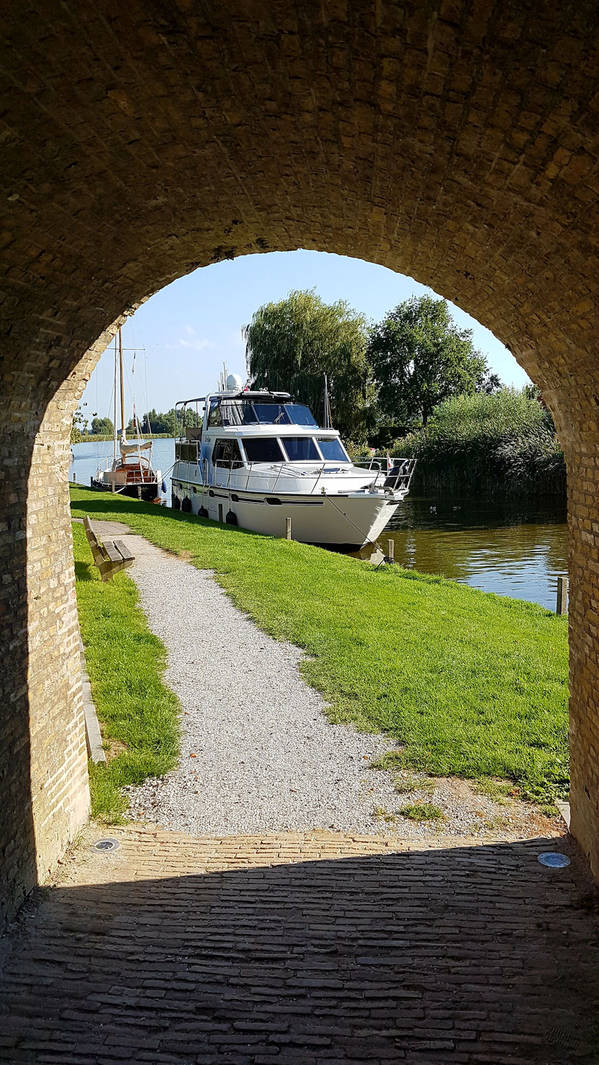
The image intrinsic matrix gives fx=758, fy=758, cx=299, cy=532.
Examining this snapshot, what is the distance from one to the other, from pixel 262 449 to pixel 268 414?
1.68 metres

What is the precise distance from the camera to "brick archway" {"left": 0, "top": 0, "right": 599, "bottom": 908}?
2.71 metres

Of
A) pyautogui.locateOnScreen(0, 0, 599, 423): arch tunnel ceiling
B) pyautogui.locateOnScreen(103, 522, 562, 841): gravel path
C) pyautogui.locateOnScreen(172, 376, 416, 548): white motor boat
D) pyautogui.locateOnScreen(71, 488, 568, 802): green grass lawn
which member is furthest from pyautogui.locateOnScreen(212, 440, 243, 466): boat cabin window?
pyautogui.locateOnScreen(0, 0, 599, 423): arch tunnel ceiling

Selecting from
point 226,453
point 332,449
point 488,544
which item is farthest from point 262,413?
point 488,544

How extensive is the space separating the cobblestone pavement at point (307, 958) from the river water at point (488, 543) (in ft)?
35.7

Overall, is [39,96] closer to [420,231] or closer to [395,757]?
[420,231]

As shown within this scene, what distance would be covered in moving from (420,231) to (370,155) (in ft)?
2.81

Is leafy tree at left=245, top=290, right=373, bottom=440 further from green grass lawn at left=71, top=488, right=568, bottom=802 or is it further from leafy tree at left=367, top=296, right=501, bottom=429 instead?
green grass lawn at left=71, top=488, right=568, bottom=802

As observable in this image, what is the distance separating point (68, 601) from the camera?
19.0 ft

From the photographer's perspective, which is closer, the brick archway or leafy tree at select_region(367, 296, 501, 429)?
the brick archway

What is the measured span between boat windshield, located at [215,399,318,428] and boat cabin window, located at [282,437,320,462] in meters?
1.10

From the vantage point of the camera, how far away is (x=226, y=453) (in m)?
23.1

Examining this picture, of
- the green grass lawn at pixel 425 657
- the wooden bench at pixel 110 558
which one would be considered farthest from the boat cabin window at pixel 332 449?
the wooden bench at pixel 110 558

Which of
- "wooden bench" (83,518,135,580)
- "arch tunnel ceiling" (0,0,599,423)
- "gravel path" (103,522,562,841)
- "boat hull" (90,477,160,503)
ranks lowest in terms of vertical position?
"gravel path" (103,522,562,841)

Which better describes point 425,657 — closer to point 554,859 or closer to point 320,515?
point 554,859
